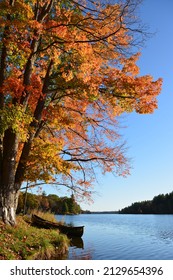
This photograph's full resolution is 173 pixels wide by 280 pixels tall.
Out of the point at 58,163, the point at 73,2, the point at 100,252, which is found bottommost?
the point at 100,252

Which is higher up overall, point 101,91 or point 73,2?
point 73,2

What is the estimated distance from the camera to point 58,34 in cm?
1284

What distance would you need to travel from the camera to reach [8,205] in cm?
1430

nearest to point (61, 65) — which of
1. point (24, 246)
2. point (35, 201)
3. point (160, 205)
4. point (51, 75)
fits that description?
point (51, 75)

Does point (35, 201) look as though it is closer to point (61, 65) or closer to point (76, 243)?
point (76, 243)

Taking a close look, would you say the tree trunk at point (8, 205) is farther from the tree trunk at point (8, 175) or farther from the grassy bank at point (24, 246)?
the grassy bank at point (24, 246)

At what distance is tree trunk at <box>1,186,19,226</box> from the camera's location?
14045 millimetres

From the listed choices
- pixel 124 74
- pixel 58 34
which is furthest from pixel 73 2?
pixel 124 74

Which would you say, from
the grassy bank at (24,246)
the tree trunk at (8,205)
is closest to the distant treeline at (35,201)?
the grassy bank at (24,246)

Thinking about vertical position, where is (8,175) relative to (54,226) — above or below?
above

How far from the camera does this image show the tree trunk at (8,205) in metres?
14.0

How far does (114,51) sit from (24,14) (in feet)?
14.3
